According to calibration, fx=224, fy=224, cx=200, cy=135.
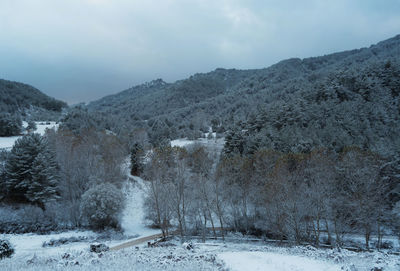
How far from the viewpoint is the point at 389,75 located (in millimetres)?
41594

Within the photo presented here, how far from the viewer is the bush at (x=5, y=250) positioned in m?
13.0

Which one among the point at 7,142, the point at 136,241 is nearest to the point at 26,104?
the point at 7,142

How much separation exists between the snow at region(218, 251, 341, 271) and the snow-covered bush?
14.5 meters

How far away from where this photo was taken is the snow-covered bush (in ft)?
69.3

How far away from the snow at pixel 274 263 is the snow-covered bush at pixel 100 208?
14.5m

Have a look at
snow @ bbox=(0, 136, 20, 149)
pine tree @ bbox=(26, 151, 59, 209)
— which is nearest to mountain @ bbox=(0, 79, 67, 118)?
snow @ bbox=(0, 136, 20, 149)

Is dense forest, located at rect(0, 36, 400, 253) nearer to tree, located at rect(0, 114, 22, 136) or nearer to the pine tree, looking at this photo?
the pine tree

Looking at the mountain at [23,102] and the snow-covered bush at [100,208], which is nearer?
the snow-covered bush at [100,208]

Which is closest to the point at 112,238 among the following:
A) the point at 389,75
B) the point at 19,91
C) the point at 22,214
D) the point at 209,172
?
the point at 22,214

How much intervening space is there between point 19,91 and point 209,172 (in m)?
102

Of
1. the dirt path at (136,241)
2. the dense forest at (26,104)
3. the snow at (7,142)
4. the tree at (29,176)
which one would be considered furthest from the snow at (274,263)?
the dense forest at (26,104)

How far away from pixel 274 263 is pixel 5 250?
15.2 meters

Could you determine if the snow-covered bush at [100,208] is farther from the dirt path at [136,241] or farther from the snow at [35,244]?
the dirt path at [136,241]

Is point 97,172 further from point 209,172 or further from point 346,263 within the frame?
point 346,263
